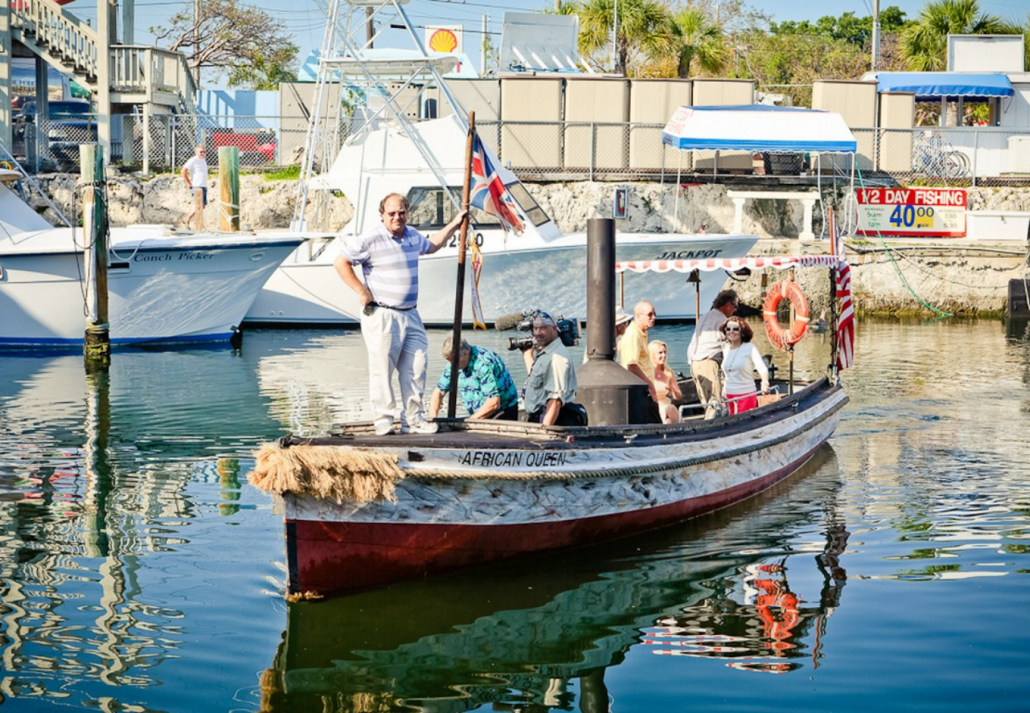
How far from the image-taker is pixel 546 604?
8.95m

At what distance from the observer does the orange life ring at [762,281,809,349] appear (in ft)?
46.3

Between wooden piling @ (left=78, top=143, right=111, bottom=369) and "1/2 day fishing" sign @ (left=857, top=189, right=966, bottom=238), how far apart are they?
1646cm

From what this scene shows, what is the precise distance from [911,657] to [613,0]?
3238 centimetres

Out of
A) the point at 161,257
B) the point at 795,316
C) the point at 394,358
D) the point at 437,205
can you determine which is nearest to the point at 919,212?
the point at 437,205

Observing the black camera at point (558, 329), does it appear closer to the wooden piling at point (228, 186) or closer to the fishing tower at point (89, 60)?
the wooden piling at point (228, 186)

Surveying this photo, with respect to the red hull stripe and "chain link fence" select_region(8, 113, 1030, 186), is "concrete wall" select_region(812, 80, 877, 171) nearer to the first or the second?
"chain link fence" select_region(8, 113, 1030, 186)

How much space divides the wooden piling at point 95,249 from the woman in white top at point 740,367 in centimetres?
1132

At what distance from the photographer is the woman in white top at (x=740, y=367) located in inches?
512

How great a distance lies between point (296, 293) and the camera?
25922 mm

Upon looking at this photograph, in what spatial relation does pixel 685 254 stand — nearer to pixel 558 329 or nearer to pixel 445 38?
pixel 558 329

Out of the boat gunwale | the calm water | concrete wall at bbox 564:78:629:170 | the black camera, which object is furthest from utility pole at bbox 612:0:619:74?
the boat gunwale

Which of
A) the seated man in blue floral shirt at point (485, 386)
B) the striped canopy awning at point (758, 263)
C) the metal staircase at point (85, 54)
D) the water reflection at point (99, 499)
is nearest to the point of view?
the water reflection at point (99, 499)

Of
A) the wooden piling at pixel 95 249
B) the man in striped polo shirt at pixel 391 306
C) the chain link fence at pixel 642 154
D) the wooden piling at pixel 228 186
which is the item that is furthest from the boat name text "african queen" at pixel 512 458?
the chain link fence at pixel 642 154

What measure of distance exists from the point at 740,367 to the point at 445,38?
3332cm
